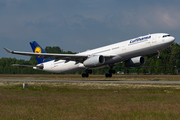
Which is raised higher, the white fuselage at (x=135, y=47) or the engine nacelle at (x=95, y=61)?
the white fuselage at (x=135, y=47)

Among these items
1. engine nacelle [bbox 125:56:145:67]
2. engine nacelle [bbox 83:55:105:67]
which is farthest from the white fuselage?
engine nacelle [bbox 125:56:145:67]

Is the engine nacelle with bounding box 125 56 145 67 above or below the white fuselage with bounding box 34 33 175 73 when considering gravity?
below

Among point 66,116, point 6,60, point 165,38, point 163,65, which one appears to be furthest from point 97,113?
point 6,60

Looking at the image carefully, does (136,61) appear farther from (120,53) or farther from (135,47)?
(135,47)

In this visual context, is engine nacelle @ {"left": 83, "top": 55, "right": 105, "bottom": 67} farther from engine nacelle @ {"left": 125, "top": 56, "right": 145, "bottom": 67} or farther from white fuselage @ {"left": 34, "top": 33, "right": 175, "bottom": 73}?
engine nacelle @ {"left": 125, "top": 56, "right": 145, "bottom": 67}

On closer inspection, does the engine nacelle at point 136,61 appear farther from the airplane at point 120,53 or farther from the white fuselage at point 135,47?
the white fuselage at point 135,47

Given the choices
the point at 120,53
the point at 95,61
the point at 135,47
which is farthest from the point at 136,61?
the point at 95,61

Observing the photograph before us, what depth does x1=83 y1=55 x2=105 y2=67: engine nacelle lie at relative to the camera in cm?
3937

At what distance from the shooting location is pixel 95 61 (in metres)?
39.4

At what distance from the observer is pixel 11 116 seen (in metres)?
10.3

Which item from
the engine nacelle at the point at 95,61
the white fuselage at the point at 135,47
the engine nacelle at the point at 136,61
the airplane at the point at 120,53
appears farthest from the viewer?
→ the engine nacelle at the point at 136,61

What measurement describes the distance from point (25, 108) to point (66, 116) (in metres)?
2.93

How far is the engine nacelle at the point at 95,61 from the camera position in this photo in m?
39.4

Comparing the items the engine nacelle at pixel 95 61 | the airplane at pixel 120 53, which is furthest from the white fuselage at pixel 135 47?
the engine nacelle at pixel 95 61
